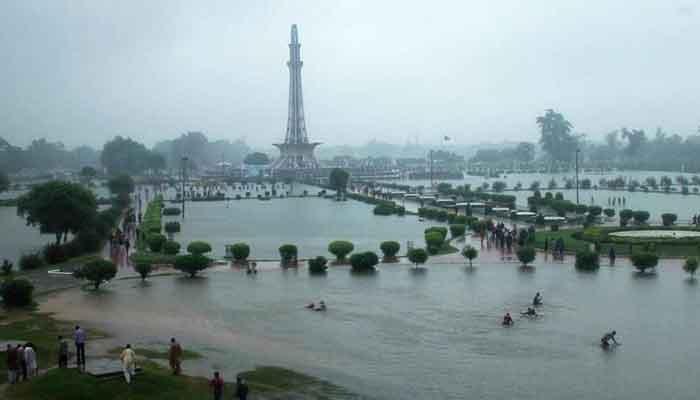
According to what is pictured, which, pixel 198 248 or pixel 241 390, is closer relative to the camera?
pixel 241 390

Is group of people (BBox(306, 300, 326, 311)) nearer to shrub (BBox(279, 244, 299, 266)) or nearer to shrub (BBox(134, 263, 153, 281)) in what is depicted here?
shrub (BBox(134, 263, 153, 281))

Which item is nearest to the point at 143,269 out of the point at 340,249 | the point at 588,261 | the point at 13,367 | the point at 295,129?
the point at 340,249

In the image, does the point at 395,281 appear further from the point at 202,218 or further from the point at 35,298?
the point at 202,218

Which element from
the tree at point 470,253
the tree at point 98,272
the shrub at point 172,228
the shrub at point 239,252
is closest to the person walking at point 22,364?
the tree at point 98,272

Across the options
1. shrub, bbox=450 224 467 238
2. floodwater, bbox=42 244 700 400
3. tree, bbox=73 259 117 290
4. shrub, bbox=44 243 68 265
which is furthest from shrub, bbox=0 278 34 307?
shrub, bbox=450 224 467 238

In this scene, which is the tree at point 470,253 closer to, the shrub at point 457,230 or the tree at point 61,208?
the shrub at point 457,230

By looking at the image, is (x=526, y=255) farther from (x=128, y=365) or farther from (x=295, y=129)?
(x=295, y=129)
